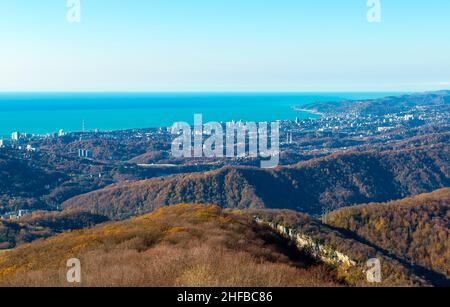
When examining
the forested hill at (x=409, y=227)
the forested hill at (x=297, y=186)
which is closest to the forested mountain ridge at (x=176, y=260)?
the forested hill at (x=409, y=227)

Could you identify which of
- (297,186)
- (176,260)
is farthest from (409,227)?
(297,186)

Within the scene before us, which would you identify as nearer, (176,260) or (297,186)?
(176,260)

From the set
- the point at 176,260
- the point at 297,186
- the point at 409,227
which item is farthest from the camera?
the point at 297,186

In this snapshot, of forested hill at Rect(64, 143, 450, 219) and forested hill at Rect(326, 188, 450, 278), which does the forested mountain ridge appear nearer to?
forested hill at Rect(326, 188, 450, 278)

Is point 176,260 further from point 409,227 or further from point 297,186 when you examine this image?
point 297,186

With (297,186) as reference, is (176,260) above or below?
above
